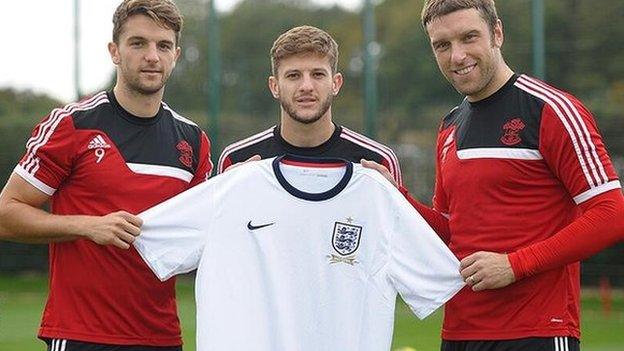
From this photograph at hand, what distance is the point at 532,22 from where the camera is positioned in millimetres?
15898

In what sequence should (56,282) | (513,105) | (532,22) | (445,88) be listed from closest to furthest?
(513,105) → (56,282) → (532,22) → (445,88)

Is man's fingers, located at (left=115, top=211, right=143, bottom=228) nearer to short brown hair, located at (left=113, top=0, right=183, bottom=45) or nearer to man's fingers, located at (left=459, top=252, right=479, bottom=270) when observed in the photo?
short brown hair, located at (left=113, top=0, right=183, bottom=45)

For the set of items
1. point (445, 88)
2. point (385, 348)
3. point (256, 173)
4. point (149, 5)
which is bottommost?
point (385, 348)

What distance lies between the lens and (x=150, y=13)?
5160 millimetres

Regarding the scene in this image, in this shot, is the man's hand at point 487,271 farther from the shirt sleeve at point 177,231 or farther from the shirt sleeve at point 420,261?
the shirt sleeve at point 177,231

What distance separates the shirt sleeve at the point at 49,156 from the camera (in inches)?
198

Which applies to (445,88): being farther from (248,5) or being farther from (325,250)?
(325,250)

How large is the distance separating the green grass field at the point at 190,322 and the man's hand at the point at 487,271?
5.34 metres

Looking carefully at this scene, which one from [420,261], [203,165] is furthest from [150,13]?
[420,261]

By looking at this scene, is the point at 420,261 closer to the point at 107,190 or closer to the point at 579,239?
the point at 579,239

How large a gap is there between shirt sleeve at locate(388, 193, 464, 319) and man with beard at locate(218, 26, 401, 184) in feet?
0.86

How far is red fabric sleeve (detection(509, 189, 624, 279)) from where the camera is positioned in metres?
4.58

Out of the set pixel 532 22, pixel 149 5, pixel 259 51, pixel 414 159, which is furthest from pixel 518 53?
pixel 149 5

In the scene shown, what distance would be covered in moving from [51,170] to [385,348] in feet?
5.24
